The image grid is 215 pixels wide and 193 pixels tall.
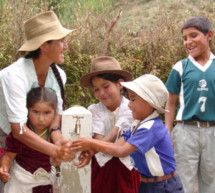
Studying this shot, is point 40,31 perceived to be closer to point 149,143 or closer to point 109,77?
point 109,77

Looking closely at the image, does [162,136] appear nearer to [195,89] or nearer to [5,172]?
[195,89]

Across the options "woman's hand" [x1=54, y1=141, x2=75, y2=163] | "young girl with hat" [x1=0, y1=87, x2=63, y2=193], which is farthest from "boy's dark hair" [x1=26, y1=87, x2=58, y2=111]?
"woman's hand" [x1=54, y1=141, x2=75, y2=163]

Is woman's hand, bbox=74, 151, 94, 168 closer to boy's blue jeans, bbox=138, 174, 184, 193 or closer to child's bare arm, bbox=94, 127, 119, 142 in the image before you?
child's bare arm, bbox=94, 127, 119, 142

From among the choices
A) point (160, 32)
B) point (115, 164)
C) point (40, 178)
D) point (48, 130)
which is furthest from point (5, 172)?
point (160, 32)

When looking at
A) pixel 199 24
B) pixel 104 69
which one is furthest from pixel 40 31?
pixel 199 24

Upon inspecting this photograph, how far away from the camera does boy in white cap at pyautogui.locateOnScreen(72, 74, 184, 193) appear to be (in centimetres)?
236

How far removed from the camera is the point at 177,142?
335cm

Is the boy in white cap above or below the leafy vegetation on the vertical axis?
below

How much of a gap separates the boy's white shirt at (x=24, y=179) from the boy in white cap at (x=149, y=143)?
0.59m

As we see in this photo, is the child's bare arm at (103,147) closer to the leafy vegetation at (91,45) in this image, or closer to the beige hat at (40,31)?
the beige hat at (40,31)

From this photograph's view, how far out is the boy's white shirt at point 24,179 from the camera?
2.45 metres

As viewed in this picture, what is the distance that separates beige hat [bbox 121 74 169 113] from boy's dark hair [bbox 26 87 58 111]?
61 cm

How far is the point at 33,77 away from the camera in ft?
8.31

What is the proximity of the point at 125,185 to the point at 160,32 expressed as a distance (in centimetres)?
376
